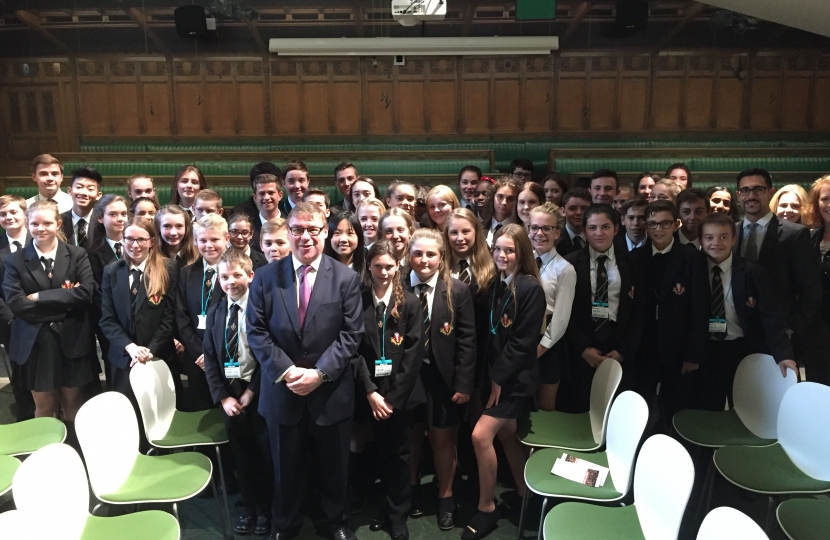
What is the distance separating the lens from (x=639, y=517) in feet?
6.98

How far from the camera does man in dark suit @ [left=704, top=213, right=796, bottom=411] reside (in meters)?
2.98

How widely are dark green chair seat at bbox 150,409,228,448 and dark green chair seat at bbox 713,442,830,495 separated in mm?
2318

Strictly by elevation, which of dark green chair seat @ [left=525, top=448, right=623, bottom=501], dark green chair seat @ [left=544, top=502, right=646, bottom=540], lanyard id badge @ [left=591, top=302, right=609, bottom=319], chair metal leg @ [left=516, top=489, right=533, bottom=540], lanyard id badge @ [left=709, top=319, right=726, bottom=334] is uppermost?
lanyard id badge @ [left=591, top=302, right=609, bottom=319]

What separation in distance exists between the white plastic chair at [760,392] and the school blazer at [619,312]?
0.54 metres

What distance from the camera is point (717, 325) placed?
3.08m

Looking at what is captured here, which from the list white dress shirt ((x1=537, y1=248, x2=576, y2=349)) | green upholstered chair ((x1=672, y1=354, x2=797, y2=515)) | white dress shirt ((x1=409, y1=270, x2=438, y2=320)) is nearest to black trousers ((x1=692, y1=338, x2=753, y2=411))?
green upholstered chair ((x1=672, y1=354, x2=797, y2=515))

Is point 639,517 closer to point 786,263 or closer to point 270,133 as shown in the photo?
point 786,263

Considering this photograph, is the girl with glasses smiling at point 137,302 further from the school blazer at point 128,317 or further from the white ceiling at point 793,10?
the white ceiling at point 793,10

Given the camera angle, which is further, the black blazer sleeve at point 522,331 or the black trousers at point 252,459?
the black trousers at point 252,459

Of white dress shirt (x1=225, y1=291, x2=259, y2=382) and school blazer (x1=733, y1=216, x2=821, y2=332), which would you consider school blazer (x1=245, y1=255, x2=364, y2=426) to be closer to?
white dress shirt (x1=225, y1=291, x2=259, y2=382)

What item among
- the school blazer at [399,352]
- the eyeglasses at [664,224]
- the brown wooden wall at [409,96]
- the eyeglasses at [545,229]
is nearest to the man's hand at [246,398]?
the school blazer at [399,352]

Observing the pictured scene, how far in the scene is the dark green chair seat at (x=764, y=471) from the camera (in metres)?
2.31

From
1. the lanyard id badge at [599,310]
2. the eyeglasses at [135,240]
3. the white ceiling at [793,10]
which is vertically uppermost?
the white ceiling at [793,10]

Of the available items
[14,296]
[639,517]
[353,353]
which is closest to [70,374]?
[14,296]
